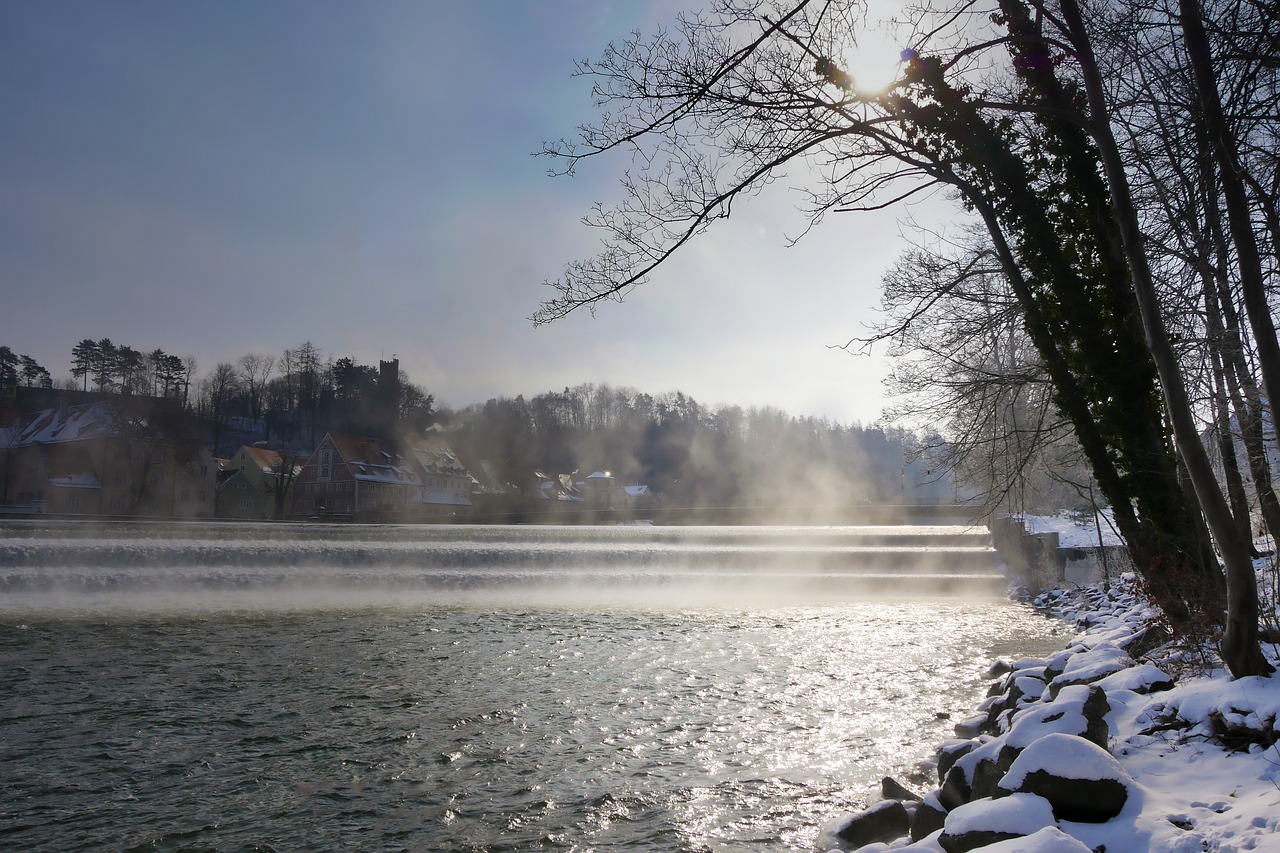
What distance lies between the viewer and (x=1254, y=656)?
4.51m

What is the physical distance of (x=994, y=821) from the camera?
3.61m

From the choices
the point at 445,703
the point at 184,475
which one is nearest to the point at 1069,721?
the point at 445,703

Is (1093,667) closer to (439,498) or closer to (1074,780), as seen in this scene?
(1074,780)

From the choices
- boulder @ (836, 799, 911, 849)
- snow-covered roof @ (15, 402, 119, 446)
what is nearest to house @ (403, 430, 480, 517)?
snow-covered roof @ (15, 402, 119, 446)

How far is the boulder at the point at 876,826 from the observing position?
5041mm

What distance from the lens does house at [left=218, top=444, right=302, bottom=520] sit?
58094 mm

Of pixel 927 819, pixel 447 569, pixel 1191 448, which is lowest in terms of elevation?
pixel 447 569

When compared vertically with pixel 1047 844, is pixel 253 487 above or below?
above

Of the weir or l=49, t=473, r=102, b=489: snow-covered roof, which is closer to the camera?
the weir

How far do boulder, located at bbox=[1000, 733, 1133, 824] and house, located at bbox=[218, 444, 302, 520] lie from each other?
59632 millimetres

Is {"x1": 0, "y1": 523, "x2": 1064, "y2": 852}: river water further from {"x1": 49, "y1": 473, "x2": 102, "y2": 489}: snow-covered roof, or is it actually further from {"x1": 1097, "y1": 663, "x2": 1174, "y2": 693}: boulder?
{"x1": 49, "y1": 473, "x2": 102, "y2": 489}: snow-covered roof

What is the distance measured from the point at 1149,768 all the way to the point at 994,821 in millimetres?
1103

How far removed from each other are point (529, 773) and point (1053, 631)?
11430 mm

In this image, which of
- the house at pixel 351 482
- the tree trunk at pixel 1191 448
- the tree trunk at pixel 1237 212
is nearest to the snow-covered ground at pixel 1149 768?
the tree trunk at pixel 1191 448
